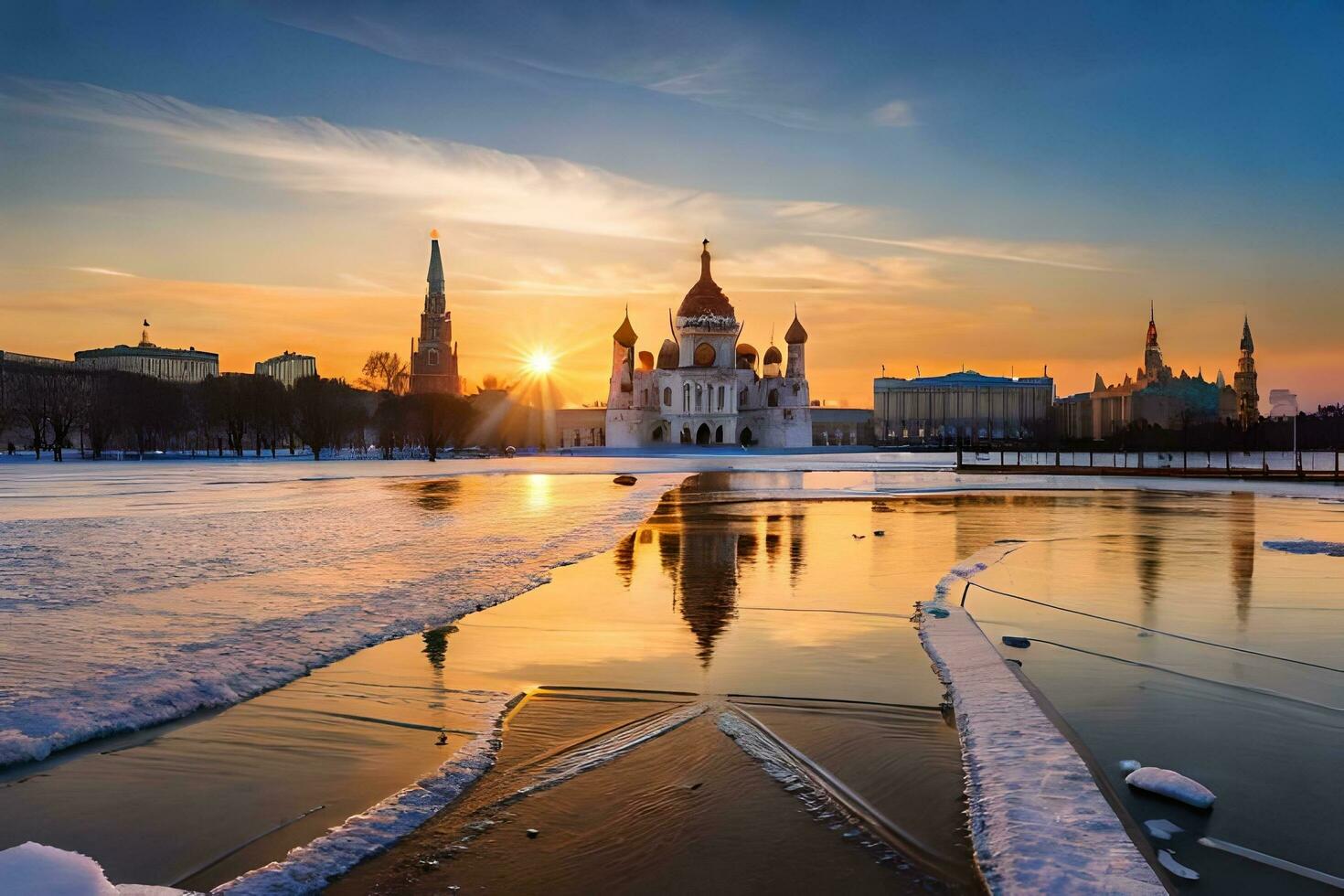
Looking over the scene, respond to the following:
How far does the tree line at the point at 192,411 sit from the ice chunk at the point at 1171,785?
69937 mm

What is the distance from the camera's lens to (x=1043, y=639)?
9273 millimetres

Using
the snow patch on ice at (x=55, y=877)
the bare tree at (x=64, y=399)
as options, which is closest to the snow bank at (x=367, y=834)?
the snow patch on ice at (x=55, y=877)

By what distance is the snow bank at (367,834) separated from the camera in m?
4.34

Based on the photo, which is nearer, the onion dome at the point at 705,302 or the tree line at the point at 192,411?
the tree line at the point at 192,411

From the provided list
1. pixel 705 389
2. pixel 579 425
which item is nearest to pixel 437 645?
pixel 705 389

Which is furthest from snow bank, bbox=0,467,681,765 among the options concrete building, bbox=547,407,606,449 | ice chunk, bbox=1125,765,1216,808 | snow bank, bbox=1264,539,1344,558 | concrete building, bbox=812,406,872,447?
concrete building, bbox=812,406,872,447

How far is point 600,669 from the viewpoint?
8133 millimetres

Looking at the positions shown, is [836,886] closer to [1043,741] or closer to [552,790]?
[552,790]

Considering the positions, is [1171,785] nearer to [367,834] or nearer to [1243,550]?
[367,834]

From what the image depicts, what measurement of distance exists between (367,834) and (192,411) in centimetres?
9986

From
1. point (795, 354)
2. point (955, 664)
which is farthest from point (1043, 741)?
point (795, 354)

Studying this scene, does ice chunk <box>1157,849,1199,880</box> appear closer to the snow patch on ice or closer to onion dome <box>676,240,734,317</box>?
the snow patch on ice

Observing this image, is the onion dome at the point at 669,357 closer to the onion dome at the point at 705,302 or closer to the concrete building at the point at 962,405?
the onion dome at the point at 705,302

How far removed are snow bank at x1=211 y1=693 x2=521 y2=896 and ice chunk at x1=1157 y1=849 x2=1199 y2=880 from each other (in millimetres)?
3488
